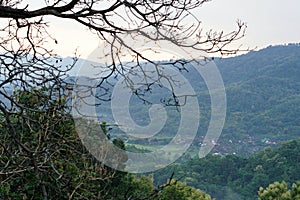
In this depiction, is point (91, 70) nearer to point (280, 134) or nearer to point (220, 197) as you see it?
point (220, 197)

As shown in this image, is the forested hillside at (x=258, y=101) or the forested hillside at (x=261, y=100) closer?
the forested hillside at (x=258, y=101)

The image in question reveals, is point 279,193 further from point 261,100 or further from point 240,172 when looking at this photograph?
point 261,100

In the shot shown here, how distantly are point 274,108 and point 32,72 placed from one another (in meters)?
59.5

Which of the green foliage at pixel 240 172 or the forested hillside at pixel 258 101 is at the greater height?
the forested hillside at pixel 258 101

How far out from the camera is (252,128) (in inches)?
2232

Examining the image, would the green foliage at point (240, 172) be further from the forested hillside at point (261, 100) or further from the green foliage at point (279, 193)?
the forested hillside at point (261, 100)

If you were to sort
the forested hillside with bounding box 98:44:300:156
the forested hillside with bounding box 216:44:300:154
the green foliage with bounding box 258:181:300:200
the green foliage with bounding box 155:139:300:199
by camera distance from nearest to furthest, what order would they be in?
1. the green foliage with bounding box 258:181:300:200
2. the green foliage with bounding box 155:139:300:199
3. the forested hillside with bounding box 98:44:300:156
4. the forested hillside with bounding box 216:44:300:154

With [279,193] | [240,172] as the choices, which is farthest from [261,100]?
[279,193]

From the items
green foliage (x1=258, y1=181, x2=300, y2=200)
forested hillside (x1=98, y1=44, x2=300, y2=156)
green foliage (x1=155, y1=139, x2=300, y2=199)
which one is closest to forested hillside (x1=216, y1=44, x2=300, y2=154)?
forested hillside (x1=98, y1=44, x2=300, y2=156)

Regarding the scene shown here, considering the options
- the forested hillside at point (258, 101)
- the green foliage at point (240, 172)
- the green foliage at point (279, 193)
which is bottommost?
the green foliage at point (240, 172)

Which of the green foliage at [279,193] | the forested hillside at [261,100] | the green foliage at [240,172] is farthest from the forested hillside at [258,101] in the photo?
the green foliage at [279,193]

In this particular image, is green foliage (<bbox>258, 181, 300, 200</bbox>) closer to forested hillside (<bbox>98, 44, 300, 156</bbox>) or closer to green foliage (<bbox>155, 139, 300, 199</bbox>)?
green foliage (<bbox>155, 139, 300, 199</bbox>)

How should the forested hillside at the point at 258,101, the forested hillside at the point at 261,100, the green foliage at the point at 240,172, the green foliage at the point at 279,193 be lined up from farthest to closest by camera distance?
1. the forested hillside at the point at 261,100
2. the forested hillside at the point at 258,101
3. the green foliage at the point at 240,172
4. the green foliage at the point at 279,193

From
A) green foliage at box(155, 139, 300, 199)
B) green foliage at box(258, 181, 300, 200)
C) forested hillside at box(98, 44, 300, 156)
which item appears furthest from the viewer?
forested hillside at box(98, 44, 300, 156)
